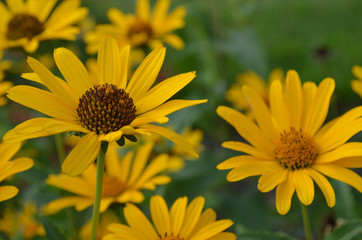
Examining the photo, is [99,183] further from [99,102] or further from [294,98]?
[294,98]

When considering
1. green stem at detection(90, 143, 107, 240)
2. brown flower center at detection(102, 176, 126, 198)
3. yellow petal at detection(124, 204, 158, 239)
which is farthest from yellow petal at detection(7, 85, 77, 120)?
brown flower center at detection(102, 176, 126, 198)

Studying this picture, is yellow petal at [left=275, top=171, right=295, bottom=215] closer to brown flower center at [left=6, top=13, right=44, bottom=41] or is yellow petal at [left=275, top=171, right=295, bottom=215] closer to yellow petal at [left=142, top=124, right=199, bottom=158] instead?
yellow petal at [left=142, top=124, right=199, bottom=158]

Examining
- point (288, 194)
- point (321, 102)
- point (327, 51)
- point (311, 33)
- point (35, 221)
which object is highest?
point (311, 33)

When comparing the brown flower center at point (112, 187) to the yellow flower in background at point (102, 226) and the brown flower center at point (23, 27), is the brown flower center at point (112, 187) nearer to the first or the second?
the yellow flower in background at point (102, 226)

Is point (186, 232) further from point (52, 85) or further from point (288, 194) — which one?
point (52, 85)

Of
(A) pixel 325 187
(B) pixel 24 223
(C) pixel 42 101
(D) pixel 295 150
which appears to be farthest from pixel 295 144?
(B) pixel 24 223

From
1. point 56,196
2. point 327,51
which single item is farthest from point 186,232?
point 327,51
